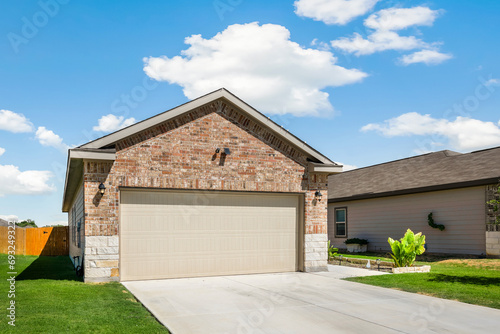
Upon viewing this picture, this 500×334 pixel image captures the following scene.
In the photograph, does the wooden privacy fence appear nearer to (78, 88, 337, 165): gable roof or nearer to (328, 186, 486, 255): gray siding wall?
(328, 186, 486, 255): gray siding wall

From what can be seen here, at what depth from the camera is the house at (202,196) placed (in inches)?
469

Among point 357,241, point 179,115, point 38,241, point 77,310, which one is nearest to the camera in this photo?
point 77,310

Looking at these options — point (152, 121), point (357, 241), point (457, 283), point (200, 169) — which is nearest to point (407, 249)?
point (457, 283)

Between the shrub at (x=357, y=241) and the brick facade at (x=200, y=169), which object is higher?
the brick facade at (x=200, y=169)

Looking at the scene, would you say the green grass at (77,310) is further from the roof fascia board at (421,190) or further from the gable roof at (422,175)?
the gable roof at (422,175)

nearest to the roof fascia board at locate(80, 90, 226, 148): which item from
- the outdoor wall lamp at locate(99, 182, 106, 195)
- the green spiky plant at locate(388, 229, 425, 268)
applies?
the outdoor wall lamp at locate(99, 182, 106, 195)

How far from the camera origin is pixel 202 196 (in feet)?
43.1

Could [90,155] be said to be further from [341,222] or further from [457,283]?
[341,222]

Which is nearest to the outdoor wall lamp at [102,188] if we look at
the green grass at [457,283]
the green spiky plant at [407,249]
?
the green grass at [457,283]

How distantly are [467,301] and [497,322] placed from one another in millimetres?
1869

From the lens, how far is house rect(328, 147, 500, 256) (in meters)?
18.3

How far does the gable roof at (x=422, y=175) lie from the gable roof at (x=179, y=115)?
25.4 feet

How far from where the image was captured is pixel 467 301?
947 centimetres

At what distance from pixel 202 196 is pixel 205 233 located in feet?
3.48
